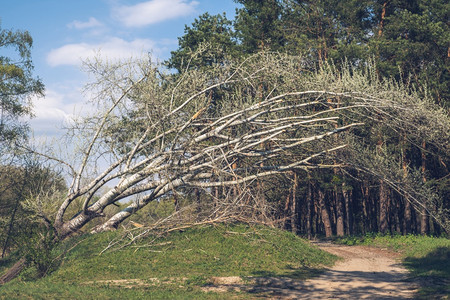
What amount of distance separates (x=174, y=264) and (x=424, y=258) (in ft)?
28.5

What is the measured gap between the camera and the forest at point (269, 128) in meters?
16.6

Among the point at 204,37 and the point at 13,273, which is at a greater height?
the point at 204,37

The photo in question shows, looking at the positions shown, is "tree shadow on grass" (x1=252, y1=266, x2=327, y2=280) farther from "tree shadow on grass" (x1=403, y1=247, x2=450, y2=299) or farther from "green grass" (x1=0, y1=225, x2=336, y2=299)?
"tree shadow on grass" (x1=403, y1=247, x2=450, y2=299)

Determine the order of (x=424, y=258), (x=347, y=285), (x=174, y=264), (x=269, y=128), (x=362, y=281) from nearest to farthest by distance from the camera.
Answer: (x=347, y=285) < (x=362, y=281) < (x=174, y=264) < (x=424, y=258) < (x=269, y=128)

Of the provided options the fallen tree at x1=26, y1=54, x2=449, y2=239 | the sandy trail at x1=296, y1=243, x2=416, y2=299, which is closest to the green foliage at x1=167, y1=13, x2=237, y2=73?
the fallen tree at x1=26, y1=54, x2=449, y2=239

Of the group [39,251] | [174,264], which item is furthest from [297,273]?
→ [39,251]

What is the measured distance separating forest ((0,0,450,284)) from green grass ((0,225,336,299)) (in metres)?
0.87

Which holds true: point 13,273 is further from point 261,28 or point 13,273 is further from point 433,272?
point 261,28

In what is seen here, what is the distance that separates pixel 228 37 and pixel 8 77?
1470 centimetres

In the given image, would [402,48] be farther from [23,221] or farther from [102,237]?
[23,221]

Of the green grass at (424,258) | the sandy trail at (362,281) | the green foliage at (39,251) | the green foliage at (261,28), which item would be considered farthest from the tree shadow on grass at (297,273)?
the green foliage at (261,28)

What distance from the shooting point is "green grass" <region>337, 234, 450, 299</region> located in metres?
10.6

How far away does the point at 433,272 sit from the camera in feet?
41.2

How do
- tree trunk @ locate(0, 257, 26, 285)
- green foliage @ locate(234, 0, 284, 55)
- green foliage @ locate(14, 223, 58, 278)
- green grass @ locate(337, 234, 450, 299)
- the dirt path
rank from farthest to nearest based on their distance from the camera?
green foliage @ locate(234, 0, 284, 55) < tree trunk @ locate(0, 257, 26, 285) < green foliage @ locate(14, 223, 58, 278) < green grass @ locate(337, 234, 450, 299) < the dirt path
